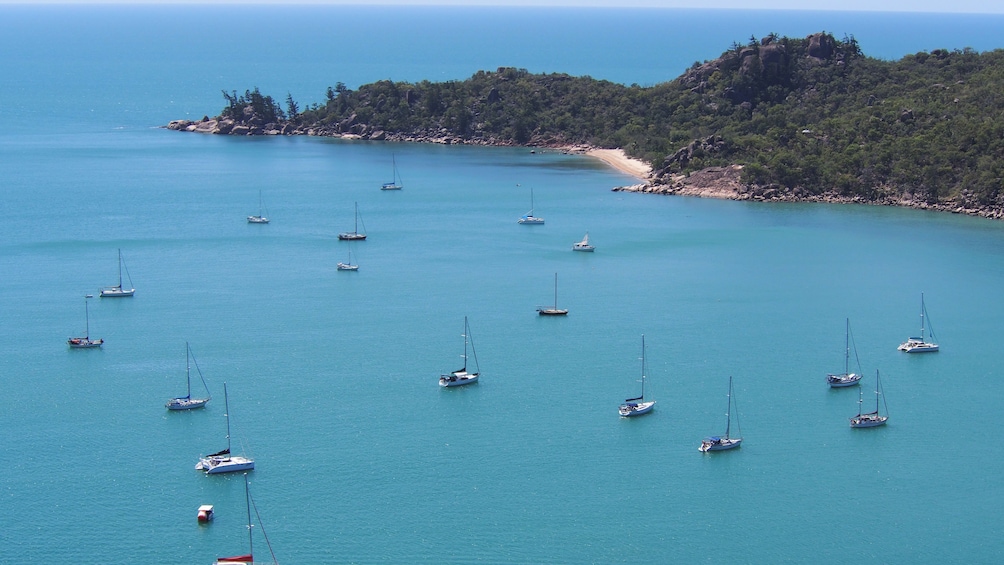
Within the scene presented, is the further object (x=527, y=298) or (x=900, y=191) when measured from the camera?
(x=900, y=191)

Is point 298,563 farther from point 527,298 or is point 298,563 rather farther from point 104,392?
point 527,298

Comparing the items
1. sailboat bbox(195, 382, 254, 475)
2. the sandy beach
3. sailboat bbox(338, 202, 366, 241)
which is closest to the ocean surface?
sailboat bbox(195, 382, 254, 475)

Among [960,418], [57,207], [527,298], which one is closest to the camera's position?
[960,418]

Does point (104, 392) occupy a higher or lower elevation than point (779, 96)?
lower

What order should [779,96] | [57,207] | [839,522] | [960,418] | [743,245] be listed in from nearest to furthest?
[839,522], [960,418], [743,245], [57,207], [779,96]

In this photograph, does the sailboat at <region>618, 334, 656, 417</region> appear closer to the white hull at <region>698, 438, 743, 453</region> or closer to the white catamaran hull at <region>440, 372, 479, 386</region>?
the white hull at <region>698, 438, 743, 453</region>

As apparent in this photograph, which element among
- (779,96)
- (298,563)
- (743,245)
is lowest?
(298,563)

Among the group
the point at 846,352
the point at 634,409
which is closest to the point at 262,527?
the point at 634,409

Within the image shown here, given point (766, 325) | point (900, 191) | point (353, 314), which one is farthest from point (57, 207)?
point (900, 191)
